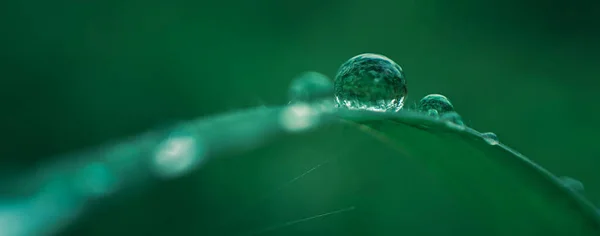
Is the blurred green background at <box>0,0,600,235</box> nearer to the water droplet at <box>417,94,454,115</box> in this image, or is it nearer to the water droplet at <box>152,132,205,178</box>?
the water droplet at <box>417,94,454,115</box>

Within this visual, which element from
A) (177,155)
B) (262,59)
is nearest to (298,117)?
(177,155)

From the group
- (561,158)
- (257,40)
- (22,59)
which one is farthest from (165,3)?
(561,158)

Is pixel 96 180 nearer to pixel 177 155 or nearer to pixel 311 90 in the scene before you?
pixel 177 155

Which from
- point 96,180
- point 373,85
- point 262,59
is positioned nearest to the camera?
point 96,180

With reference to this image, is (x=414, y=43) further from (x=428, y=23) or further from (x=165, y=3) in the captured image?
(x=165, y=3)

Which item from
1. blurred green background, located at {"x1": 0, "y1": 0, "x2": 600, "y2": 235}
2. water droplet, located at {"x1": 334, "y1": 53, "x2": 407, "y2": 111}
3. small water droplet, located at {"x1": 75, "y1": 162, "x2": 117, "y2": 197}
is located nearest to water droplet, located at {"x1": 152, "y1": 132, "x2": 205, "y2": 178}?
small water droplet, located at {"x1": 75, "y1": 162, "x2": 117, "y2": 197}

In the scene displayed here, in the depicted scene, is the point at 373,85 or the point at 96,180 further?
the point at 373,85

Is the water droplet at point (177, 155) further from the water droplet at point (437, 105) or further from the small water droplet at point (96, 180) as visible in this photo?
the water droplet at point (437, 105)
